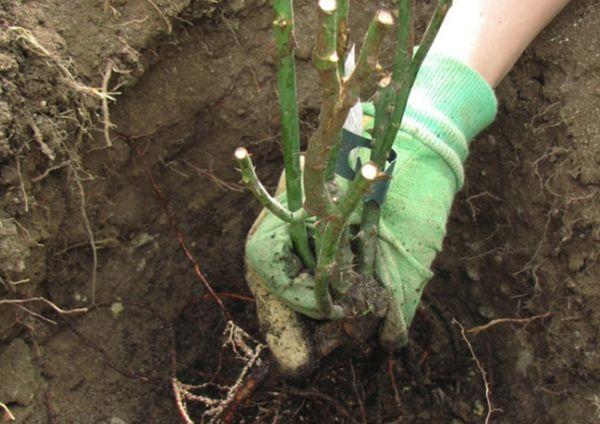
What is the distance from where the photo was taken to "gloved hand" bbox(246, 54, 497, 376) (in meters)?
1.06

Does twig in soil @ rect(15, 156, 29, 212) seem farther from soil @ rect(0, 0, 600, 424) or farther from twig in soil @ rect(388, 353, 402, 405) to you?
twig in soil @ rect(388, 353, 402, 405)

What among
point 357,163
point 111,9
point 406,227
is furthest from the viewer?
point 111,9

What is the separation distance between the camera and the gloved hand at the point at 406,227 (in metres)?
1.06

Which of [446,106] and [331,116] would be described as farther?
[446,106]

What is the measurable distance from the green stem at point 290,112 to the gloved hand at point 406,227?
0.05 m

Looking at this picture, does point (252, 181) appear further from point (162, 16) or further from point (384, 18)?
point (162, 16)

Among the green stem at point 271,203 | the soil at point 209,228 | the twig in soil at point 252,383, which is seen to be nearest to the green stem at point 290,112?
the green stem at point 271,203

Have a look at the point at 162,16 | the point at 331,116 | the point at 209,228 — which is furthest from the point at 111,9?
the point at 331,116

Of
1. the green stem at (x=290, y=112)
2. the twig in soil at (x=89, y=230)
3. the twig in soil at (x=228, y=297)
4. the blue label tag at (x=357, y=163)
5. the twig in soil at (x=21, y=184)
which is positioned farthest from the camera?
the twig in soil at (x=228, y=297)

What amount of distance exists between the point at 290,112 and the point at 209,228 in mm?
732

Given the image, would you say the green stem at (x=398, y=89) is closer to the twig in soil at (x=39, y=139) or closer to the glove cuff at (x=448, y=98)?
the glove cuff at (x=448, y=98)

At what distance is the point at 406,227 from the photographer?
1148mm

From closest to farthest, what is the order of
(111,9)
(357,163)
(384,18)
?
(384,18)
(357,163)
(111,9)

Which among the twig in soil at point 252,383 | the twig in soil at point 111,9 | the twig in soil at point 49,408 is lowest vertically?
the twig in soil at point 49,408
